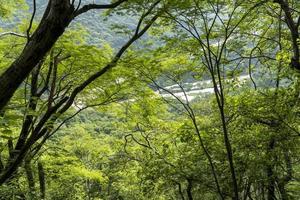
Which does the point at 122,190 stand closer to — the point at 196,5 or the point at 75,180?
the point at 75,180

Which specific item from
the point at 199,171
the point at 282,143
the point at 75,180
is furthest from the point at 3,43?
the point at 75,180

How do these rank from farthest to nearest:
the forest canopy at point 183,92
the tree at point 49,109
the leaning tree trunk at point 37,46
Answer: the forest canopy at point 183,92 < the tree at point 49,109 < the leaning tree trunk at point 37,46

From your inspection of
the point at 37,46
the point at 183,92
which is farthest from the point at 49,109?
the point at 183,92

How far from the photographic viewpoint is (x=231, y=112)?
6938 mm

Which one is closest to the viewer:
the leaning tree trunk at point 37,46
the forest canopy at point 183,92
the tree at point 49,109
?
the leaning tree trunk at point 37,46

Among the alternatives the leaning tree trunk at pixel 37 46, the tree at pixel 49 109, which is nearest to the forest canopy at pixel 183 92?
the tree at pixel 49 109

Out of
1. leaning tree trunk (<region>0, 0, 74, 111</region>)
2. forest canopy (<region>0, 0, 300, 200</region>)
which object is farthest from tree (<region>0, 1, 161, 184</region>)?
leaning tree trunk (<region>0, 0, 74, 111</region>)

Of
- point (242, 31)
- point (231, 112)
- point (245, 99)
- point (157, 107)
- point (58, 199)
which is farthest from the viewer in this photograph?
point (58, 199)

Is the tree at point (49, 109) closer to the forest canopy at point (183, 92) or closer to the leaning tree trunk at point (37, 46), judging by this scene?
the forest canopy at point (183, 92)

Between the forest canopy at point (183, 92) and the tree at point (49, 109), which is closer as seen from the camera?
the tree at point (49, 109)

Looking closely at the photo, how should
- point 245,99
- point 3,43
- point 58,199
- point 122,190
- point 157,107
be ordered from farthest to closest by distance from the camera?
point 122,190
point 58,199
point 157,107
point 3,43
point 245,99

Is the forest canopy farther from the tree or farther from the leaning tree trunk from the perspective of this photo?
the leaning tree trunk

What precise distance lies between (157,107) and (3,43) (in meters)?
4.05

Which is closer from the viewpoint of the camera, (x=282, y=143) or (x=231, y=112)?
(x=282, y=143)
